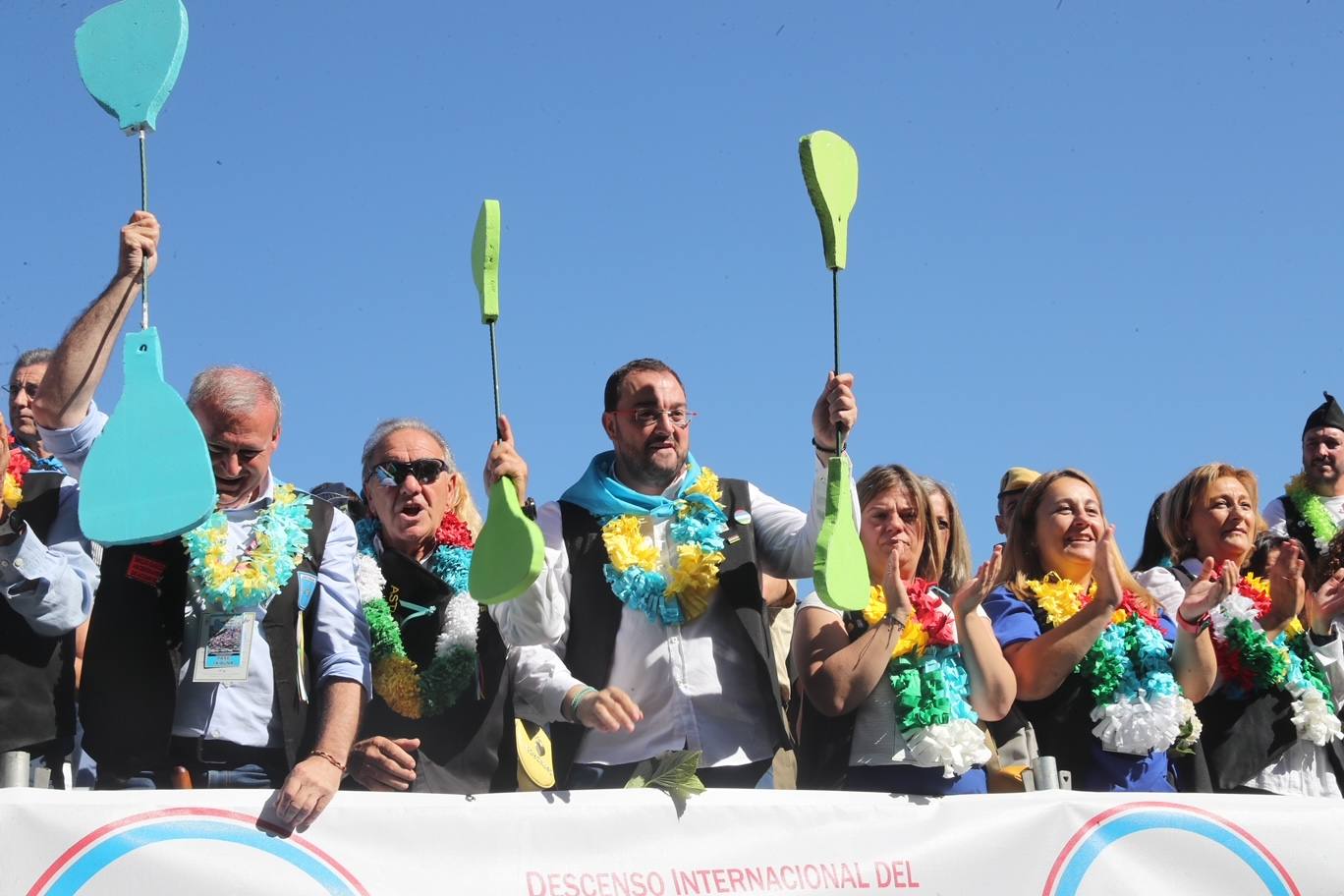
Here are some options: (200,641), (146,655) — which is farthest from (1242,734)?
(146,655)

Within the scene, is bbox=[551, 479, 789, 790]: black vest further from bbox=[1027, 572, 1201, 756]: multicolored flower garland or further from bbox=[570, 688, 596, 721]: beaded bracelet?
bbox=[1027, 572, 1201, 756]: multicolored flower garland

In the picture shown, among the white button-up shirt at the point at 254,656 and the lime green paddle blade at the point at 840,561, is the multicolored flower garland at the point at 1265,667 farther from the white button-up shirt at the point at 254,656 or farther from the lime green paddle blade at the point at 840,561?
the white button-up shirt at the point at 254,656

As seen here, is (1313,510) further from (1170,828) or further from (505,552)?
(505,552)

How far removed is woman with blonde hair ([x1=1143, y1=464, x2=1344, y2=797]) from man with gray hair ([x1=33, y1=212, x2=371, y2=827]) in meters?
2.56

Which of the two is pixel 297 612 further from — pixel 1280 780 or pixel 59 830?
pixel 1280 780

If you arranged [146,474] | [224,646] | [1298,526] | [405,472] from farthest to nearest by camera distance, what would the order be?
[1298,526]
[405,472]
[224,646]
[146,474]

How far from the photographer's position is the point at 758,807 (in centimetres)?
401

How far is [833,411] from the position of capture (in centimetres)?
454

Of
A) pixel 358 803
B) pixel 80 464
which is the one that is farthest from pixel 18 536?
pixel 358 803

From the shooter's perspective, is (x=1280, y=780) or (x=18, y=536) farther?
(x=1280, y=780)

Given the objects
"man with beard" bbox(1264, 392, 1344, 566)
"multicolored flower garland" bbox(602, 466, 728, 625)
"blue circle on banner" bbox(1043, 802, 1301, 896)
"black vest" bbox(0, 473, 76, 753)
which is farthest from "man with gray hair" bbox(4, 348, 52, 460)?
"man with beard" bbox(1264, 392, 1344, 566)

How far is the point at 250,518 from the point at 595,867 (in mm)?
1326

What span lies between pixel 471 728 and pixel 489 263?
1275mm

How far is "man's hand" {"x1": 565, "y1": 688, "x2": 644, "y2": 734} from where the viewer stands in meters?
4.09
